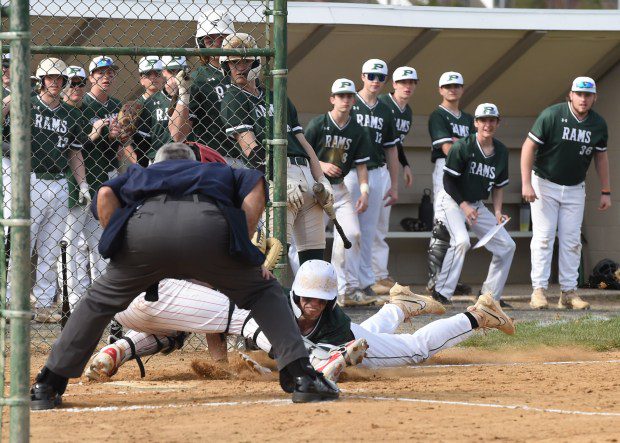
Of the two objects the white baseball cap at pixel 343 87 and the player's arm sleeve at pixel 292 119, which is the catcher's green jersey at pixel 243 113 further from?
the white baseball cap at pixel 343 87

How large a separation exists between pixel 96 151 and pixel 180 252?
14.9 feet

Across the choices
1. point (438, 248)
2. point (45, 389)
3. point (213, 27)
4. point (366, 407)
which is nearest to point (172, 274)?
point (45, 389)

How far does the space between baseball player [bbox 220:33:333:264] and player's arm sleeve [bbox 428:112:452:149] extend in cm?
355

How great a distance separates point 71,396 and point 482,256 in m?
9.32

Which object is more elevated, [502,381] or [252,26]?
[252,26]

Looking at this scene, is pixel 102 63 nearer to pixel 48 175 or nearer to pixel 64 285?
pixel 48 175

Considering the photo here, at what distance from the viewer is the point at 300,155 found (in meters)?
8.56

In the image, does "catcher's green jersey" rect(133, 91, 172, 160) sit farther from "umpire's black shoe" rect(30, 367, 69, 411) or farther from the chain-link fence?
"umpire's black shoe" rect(30, 367, 69, 411)

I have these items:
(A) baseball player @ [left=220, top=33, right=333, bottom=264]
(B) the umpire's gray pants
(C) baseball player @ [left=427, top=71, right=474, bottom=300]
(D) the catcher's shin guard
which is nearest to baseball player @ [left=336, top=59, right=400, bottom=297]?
(C) baseball player @ [left=427, top=71, right=474, bottom=300]

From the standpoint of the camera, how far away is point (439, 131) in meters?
12.1

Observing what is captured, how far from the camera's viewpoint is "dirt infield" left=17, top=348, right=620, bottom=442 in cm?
496

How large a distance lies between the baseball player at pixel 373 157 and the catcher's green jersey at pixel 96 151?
8.37 feet

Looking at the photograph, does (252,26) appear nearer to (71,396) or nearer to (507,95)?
(507,95)

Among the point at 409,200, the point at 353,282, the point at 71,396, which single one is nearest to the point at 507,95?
the point at 409,200
